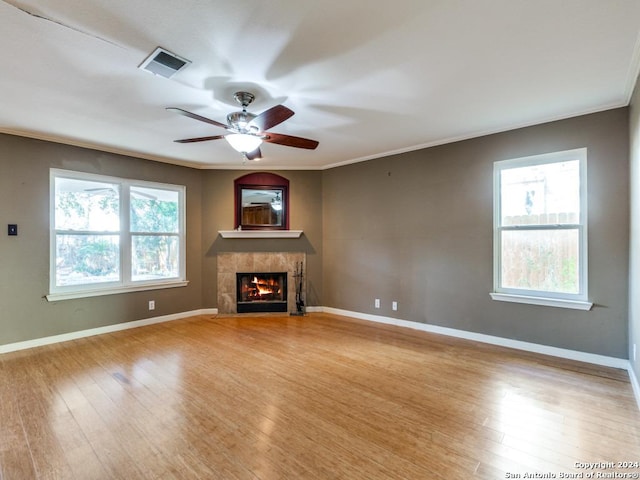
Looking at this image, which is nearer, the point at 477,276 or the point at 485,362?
the point at 485,362

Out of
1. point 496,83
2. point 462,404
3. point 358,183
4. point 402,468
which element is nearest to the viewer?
point 402,468

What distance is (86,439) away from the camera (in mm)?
1952

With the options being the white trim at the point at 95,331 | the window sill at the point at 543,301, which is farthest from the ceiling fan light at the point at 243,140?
the white trim at the point at 95,331

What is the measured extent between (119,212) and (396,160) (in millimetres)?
4167

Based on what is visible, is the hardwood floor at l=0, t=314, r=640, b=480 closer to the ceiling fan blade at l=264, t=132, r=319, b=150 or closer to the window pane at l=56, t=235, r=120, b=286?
the window pane at l=56, t=235, r=120, b=286

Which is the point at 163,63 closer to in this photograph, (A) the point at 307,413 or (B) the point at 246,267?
(A) the point at 307,413

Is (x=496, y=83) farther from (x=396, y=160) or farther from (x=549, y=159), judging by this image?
(x=396, y=160)

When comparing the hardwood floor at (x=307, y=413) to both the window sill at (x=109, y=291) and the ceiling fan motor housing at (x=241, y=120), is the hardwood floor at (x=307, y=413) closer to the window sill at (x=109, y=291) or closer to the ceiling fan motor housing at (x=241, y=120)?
the window sill at (x=109, y=291)

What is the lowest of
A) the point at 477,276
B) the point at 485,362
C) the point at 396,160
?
the point at 485,362

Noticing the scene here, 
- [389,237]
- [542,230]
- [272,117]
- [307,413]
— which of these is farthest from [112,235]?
[542,230]

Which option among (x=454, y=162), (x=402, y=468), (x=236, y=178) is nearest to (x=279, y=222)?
(x=236, y=178)

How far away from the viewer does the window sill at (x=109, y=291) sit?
3.86 meters

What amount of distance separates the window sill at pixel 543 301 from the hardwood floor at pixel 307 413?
1.91 feet

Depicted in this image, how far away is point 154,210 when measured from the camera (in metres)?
4.85
